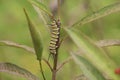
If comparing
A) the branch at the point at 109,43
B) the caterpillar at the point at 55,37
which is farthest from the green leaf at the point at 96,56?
the branch at the point at 109,43

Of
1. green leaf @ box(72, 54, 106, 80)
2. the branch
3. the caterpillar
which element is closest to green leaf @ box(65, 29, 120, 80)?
green leaf @ box(72, 54, 106, 80)

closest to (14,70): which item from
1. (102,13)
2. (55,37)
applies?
(55,37)

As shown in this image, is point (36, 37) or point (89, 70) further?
point (36, 37)

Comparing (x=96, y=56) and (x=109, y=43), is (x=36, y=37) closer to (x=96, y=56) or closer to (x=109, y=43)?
(x=96, y=56)

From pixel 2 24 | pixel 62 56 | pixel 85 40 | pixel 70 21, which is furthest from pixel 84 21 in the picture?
pixel 2 24

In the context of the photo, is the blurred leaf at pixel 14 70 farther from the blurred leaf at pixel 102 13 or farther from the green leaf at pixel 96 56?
the green leaf at pixel 96 56

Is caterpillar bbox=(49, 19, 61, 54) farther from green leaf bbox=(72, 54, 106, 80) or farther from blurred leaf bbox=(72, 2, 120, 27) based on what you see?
green leaf bbox=(72, 54, 106, 80)
